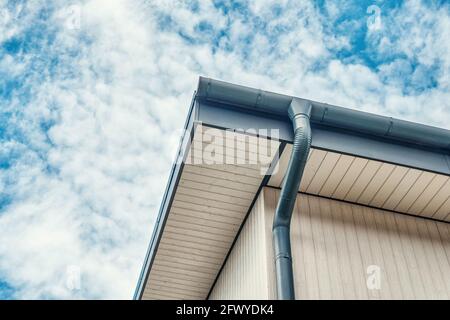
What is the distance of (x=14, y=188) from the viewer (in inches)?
427

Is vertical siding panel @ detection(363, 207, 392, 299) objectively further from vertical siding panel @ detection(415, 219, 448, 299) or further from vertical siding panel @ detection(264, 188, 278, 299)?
vertical siding panel @ detection(264, 188, 278, 299)

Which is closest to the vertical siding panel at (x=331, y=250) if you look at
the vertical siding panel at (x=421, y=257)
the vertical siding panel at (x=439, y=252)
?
the vertical siding panel at (x=421, y=257)

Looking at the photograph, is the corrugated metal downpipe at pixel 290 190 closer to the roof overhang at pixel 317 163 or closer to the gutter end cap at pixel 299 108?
the gutter end cap at pixel 299 108

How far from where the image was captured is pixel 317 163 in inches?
153


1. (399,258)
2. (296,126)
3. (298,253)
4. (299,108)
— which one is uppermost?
(299,108)

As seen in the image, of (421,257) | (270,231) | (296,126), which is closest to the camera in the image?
(296,126)

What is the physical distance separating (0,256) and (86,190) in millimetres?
4986

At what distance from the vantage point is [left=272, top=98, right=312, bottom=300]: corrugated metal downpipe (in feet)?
11.0

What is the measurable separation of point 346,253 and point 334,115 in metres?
1.17

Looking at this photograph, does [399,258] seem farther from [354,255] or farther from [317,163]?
[317,163]

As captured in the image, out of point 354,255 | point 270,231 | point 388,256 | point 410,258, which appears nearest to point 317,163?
point 270,231

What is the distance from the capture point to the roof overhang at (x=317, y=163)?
3.69 meters

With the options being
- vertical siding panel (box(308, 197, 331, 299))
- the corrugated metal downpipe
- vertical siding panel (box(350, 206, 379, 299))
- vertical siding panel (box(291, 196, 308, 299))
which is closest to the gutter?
the corrugated metal downpipe
